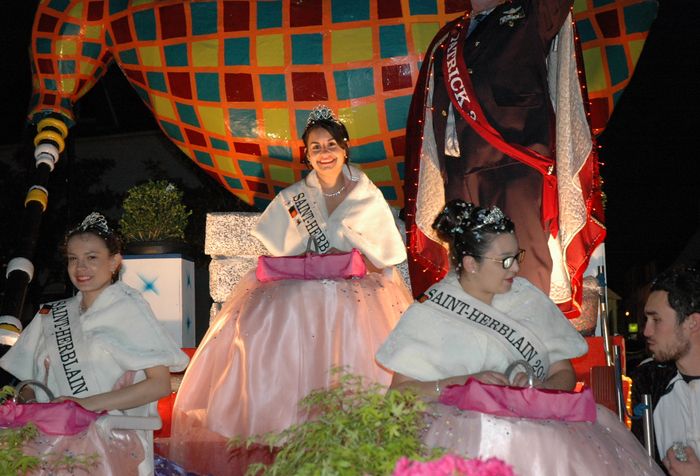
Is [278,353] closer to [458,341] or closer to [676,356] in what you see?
[458,341]

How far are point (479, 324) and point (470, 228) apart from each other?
1.11ft

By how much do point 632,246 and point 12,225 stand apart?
715cm

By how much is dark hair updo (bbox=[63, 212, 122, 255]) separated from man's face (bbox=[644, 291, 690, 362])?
211cm

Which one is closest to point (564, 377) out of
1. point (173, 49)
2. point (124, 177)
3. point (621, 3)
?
point (621, 3)

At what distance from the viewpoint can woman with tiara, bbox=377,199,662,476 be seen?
2.99 m

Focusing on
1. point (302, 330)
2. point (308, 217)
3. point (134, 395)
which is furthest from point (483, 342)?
point (308, 217)

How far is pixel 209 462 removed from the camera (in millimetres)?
4973

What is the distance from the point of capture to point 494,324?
352cm

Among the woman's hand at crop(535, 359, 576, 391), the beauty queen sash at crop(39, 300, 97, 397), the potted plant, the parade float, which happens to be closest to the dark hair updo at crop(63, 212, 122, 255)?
the beauty queen sash at crop(39, 300, 97, 397)

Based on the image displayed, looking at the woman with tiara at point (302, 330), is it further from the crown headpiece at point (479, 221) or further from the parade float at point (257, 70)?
the crown headpiece at point (479, 221)

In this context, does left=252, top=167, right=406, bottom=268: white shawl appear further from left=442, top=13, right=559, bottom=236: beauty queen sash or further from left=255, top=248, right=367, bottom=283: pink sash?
left=442, top=13, right=559, bottom=236: beauty queen sash

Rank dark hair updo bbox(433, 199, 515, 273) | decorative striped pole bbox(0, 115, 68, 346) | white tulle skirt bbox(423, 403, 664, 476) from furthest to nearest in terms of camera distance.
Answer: decorative striped pole bbox(0, 115, 68, 346) < dark hair updo bbox(433, 199, 515, 273) < white tulle skirt bbox(423, 403, 664, 476)

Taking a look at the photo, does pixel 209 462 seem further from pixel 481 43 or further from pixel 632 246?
pixel 632 246

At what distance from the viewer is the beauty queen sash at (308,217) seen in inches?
228
